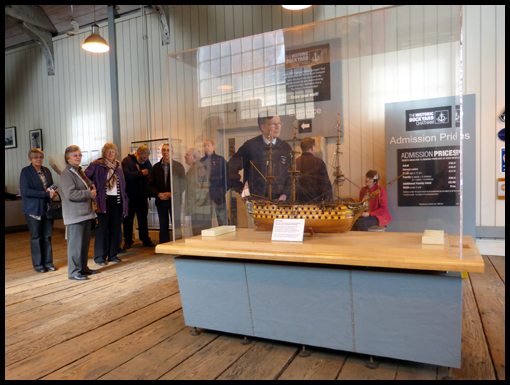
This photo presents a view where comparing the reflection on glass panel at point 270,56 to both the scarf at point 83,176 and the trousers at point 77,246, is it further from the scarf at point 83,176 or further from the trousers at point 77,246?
the trousers at point 77,246

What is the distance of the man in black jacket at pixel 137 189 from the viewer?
594 centimetres

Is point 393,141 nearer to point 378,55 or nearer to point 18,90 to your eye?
point 378,55

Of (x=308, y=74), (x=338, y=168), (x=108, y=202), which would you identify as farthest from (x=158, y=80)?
(x=338, y=168)

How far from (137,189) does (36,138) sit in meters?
5.58

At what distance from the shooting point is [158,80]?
7.61 m

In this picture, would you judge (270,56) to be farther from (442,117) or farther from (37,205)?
(37,205)

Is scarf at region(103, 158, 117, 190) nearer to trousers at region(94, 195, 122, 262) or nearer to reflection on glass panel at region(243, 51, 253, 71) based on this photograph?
trousers at region(94, 195, 122, 262)

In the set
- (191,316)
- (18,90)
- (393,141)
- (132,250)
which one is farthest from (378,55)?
(18,90)

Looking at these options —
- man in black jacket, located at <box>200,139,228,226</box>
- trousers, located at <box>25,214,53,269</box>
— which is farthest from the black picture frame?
man in black jacket, located at <box>200,139,228,226</box>

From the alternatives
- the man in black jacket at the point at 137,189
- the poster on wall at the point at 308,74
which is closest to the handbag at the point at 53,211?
the man in black jacket at the point at 137,189

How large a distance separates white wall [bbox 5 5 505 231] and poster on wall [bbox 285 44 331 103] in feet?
0.59

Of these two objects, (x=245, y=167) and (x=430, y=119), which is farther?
(x=245, y=167)

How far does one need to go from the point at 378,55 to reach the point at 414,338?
165 cm

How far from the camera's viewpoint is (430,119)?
2096mm
